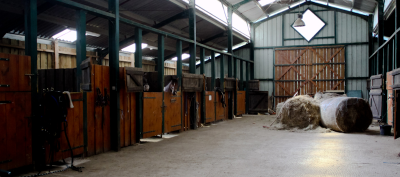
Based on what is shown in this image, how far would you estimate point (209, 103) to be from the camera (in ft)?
45.9

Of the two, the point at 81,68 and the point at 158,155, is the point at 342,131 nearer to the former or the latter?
the point at 158,155

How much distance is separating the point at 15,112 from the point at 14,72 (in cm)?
72

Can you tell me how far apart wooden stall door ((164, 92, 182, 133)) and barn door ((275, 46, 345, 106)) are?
12840 millimetres

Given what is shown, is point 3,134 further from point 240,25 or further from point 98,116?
point 240,25

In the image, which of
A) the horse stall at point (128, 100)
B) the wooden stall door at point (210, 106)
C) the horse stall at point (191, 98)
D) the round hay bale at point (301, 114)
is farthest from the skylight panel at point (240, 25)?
the horse stall at point (128, 100)

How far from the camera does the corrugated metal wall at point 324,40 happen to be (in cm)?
2045

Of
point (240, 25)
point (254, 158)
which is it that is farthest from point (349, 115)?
point (240, 25)

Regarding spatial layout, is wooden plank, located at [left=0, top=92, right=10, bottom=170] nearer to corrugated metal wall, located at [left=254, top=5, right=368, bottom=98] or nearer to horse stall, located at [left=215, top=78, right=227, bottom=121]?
horse stall, located at [left=215, top=78, right=227, bottom=121]

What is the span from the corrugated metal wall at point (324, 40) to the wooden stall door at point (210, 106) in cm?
935

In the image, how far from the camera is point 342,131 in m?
10.6

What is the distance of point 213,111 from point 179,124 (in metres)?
3.62

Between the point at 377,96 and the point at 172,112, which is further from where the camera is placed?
the point at 377,96

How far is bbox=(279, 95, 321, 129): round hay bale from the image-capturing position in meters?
11.6

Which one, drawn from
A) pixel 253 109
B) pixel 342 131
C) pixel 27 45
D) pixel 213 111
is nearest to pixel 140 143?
pixel 27 45
